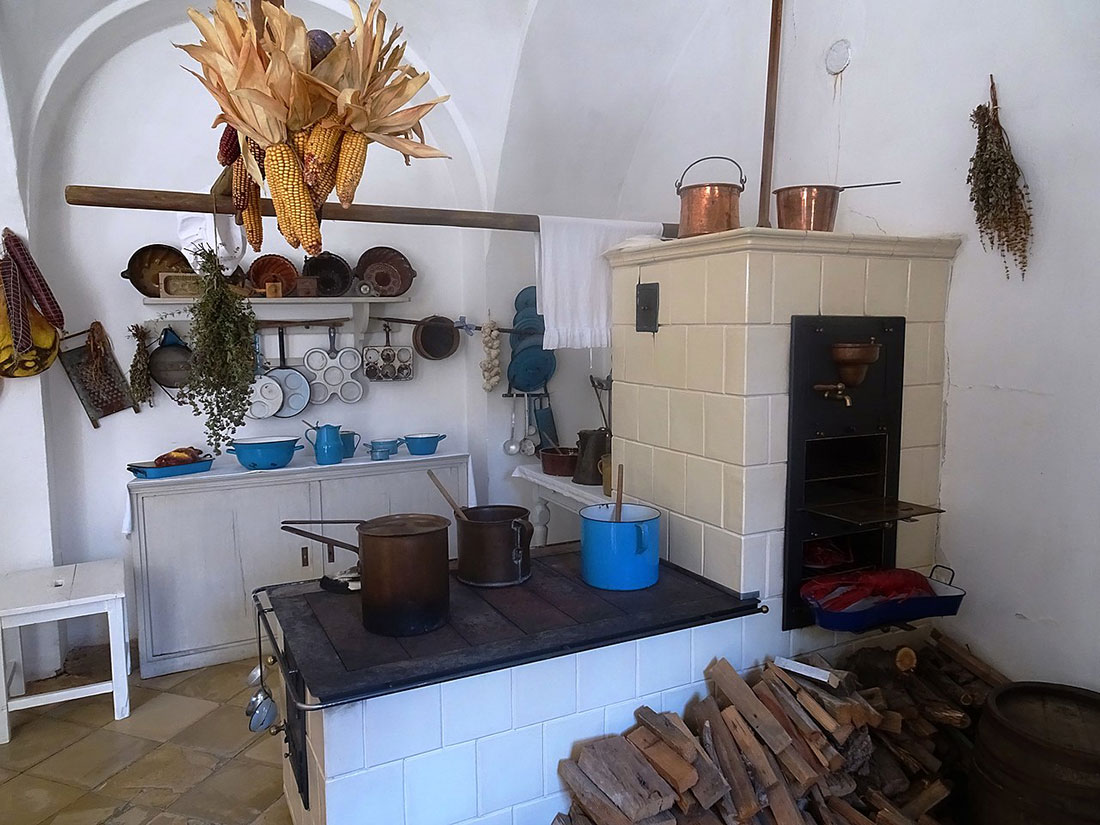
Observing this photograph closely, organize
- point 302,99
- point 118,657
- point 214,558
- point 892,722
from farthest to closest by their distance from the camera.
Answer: point 214,558 → point 118,657 → point 892,722 → point 302,99

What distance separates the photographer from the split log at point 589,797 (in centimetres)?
137

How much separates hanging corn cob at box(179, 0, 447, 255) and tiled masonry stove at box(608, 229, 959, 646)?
2.51 feet

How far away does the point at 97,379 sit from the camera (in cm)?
306

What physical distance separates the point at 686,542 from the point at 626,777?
64 centimetres

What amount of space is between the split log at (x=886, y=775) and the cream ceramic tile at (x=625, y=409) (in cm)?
94

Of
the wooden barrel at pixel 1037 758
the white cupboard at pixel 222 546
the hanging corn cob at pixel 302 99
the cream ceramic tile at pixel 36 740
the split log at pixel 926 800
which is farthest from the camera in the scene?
the white cupboard at pixel 222 546

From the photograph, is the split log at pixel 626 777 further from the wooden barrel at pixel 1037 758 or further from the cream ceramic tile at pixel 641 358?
the cream ceramic tile at pixel 641 358

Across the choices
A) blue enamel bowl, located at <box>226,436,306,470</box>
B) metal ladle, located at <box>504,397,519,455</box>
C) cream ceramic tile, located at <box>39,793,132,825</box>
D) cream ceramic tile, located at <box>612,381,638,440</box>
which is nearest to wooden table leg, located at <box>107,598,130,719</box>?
cream ceramic tile, located at <box>39,793,132,825</box>

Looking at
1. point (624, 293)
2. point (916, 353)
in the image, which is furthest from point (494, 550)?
point (916, 353)

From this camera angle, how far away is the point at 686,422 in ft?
6.15

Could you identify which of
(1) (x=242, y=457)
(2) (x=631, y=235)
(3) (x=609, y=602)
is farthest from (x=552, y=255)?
(1) (x=242, y=457)

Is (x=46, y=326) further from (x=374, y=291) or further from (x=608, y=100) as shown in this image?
(x=608, y=100)

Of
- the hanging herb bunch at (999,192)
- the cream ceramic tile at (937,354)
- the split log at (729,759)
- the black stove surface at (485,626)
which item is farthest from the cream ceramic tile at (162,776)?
the hanging herb bunch at (999,192)

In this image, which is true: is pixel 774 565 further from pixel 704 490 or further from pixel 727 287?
pixel 727 287
